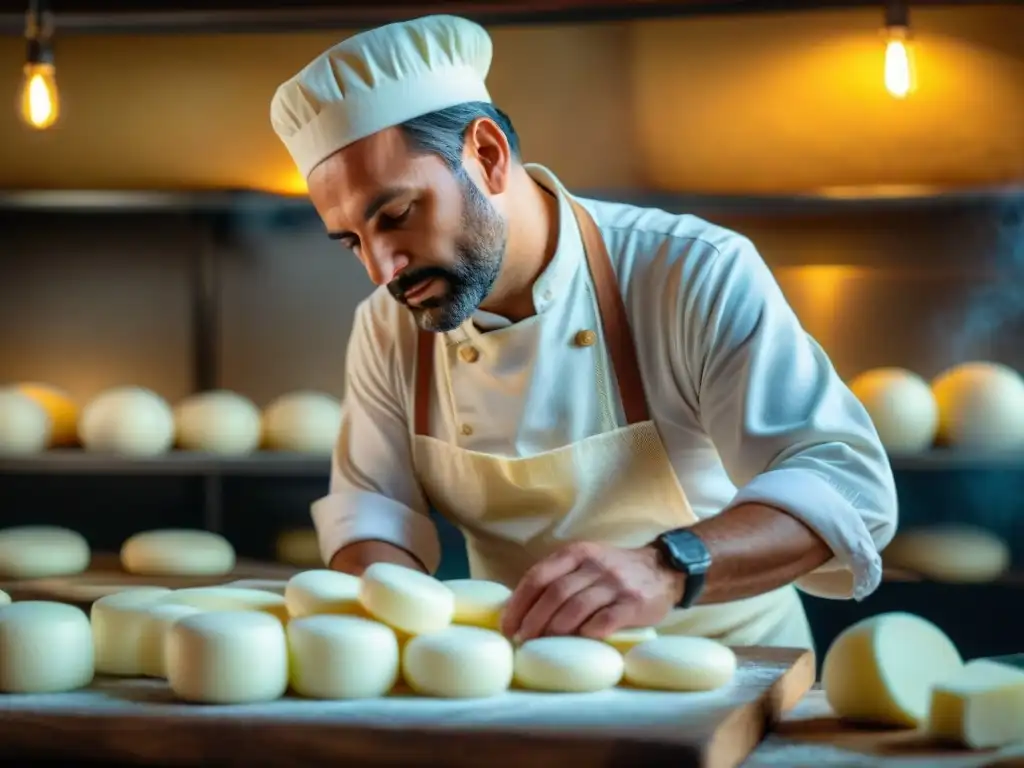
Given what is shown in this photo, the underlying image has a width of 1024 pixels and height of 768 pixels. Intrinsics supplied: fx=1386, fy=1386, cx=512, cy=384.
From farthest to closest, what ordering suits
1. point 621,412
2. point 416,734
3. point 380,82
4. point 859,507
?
point 621,412, point 380,82, point 859,507, point 416,734

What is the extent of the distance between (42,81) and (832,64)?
1911 millimetres

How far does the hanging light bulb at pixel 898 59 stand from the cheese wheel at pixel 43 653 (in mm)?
2054

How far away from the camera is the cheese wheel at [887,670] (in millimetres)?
1408

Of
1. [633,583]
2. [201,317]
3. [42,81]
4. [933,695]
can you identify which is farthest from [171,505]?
[933,695]

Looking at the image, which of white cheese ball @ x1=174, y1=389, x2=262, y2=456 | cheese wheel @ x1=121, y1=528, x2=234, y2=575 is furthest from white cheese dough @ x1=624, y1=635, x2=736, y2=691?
white cheese ball @ x1=174, y1=389, x2=262, y2=456

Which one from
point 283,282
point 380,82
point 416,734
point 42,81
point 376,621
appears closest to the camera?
point 416,734

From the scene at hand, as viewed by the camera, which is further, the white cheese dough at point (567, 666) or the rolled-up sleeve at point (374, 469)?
the rolled-up sleeve at point (374, 469)

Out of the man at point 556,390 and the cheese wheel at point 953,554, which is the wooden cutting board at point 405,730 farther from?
the cheese wheel at point 953,554

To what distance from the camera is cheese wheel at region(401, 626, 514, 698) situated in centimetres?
139

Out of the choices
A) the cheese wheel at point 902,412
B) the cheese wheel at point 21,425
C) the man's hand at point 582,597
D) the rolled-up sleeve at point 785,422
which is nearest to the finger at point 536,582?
the man's hand at point 582,597

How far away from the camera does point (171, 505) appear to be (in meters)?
3.78

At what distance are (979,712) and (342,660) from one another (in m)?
0.62

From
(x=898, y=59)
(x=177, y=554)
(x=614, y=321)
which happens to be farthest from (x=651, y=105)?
(x=614, y=321)

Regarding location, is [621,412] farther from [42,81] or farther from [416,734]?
[42,81]
